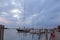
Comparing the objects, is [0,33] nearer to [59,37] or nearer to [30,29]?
[59,37]

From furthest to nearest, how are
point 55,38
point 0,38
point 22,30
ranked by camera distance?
point 22,30
point 55,38
point 0,38

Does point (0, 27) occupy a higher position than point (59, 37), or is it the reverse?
point (0, 27)

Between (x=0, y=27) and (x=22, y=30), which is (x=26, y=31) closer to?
(x=22, y=30)

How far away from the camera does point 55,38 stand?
8.13 m

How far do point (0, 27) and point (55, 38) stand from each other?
3.36 meters

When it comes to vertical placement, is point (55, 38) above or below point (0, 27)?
below

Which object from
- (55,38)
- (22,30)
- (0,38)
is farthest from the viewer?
(22,30)

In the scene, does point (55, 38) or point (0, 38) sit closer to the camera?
point (0, 38)

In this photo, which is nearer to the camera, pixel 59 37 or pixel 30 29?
pixel 59 37

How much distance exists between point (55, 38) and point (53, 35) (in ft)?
0.74

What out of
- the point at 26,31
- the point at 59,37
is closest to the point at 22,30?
the point at 26,31

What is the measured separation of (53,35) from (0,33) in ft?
10.7

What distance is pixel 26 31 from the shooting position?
9488 centimetres

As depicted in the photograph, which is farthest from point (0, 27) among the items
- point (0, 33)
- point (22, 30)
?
point (22, 30)
